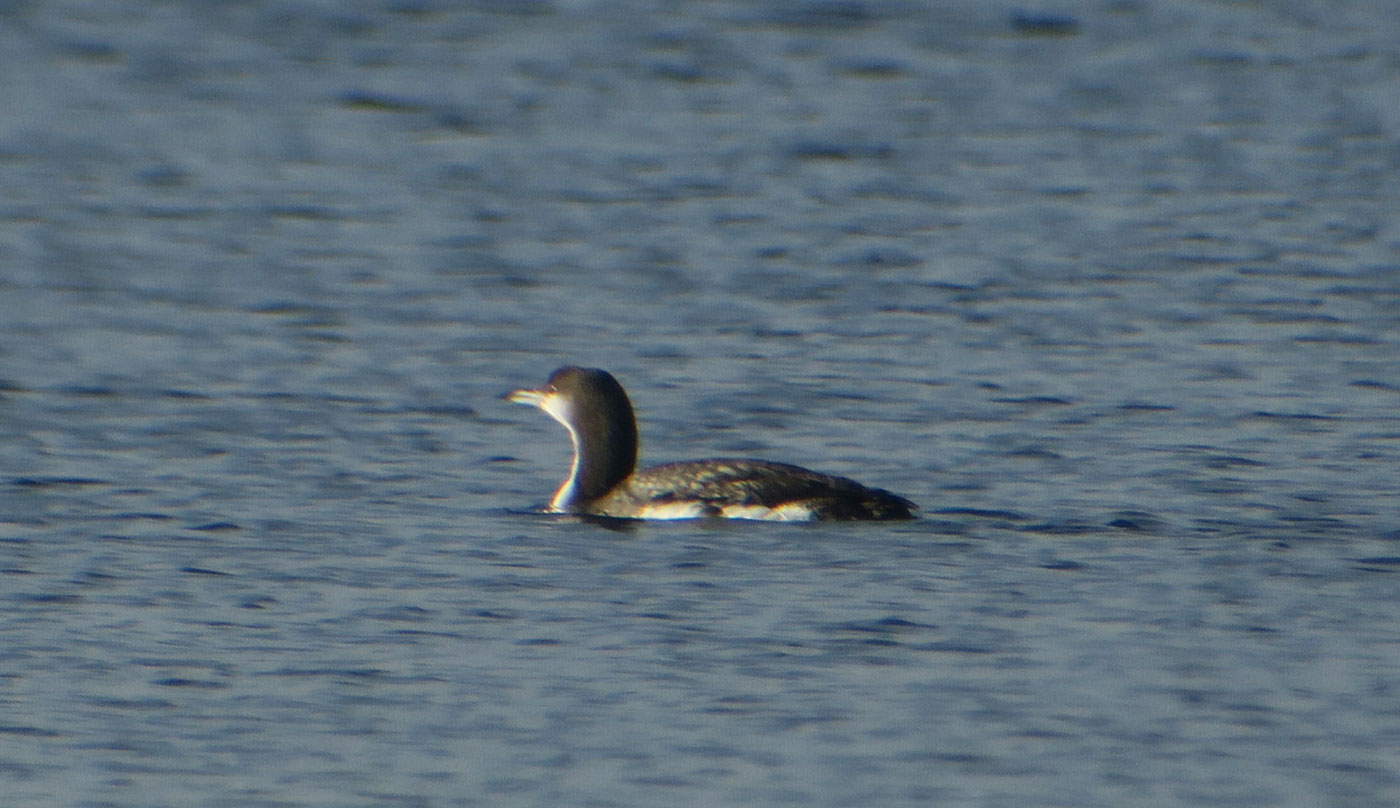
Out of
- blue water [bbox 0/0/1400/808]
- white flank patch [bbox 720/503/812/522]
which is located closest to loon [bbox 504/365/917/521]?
white flank patch [bbox 720/503/812/522]

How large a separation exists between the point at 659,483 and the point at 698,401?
2979 mm

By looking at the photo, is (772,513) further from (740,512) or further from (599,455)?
(599,455)

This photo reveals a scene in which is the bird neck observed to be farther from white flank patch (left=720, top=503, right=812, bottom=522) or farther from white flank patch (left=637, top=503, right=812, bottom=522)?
white flank patch (left=720, top=503, right=812, bottom=522)

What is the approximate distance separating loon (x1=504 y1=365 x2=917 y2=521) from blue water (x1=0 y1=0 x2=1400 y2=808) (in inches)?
7.0

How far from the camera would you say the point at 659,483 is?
13039 mm

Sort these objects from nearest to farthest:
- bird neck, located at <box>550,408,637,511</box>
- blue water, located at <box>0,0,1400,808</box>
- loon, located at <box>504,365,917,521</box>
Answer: blue water, located at <box>0,0,1400,808</box> < loon, located at <box>504,365,917,521</box> < bird neck, located at <box>550,408,637,511</box>

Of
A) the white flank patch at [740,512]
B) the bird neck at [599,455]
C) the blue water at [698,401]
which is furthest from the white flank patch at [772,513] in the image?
the bird neck at [599,455]

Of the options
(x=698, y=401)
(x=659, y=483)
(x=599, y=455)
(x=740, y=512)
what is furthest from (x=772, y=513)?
(x=698, y=401)

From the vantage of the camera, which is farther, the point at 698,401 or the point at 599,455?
the point at 698,401

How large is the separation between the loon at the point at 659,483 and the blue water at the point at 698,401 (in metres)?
0.18

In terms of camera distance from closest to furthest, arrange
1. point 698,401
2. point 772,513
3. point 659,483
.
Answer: point 772,513 → point 659,483 → point 698,401

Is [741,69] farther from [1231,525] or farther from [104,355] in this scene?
[1231,525]

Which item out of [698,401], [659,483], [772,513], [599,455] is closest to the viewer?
[772,513]

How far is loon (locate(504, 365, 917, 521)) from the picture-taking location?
12547mm
